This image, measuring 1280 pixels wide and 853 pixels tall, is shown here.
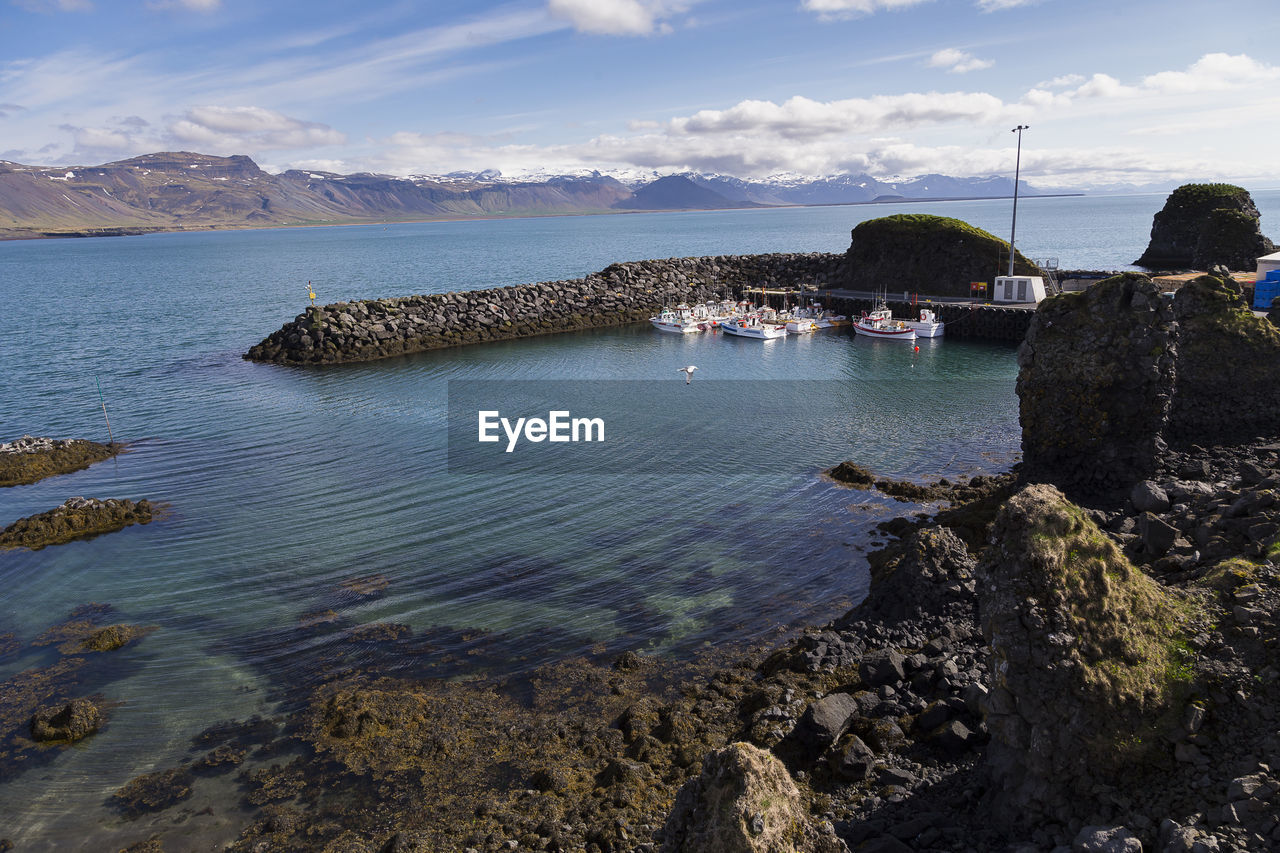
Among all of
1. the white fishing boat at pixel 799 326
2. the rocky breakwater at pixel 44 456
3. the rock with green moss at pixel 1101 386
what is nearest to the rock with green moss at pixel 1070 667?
Answer: the rock with green moss at pixel 1101 386

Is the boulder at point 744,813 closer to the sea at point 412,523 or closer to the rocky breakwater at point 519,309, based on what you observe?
the sea at point 412,523

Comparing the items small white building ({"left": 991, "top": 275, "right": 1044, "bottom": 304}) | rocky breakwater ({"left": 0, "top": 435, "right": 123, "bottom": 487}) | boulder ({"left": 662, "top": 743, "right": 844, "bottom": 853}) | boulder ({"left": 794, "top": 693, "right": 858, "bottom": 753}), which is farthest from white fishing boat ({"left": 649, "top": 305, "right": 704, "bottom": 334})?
boulder ({"left": 662, "top": 743, "right": 844, "bottom": 853})

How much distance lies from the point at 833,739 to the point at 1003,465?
1842 cm

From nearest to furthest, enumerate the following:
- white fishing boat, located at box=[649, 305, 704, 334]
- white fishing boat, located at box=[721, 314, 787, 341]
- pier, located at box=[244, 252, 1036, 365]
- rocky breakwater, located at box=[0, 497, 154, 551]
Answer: rocky breakwater, located at box=[0, 497, 154, 551], pier, located at box=[244, 252, 1036, 365], white fishing boat, located at box=[721, 314, 787, 341], white fishing boat, located at box=[649, 305, 704, 334]

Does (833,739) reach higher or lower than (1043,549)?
lower

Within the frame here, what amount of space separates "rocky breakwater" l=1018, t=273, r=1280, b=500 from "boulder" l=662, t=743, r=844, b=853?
52.8 feet

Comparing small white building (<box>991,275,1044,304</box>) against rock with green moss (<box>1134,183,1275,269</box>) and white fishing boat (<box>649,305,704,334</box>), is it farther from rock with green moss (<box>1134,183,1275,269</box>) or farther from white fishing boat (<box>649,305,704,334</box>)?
rock with green moss (<box>1134,183,1275,269</box>)

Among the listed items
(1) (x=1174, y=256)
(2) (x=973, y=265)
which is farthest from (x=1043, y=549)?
(1) (x=1174, y=256)

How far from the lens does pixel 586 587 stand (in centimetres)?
1852

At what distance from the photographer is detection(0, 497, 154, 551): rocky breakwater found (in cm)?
2211

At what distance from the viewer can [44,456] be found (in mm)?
29391

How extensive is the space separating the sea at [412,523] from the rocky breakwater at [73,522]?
2.63ft

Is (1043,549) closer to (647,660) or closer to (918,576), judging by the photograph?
(918,576)

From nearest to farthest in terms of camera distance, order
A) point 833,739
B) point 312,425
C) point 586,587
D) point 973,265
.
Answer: point 833,739 → point 586,587 → point 312,425 → point 973,265
